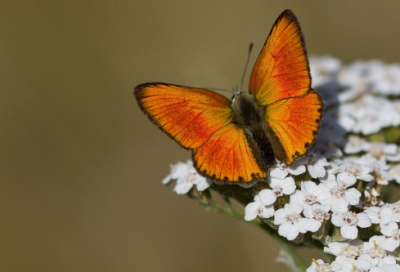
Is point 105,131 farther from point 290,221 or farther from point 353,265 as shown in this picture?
point 353,265

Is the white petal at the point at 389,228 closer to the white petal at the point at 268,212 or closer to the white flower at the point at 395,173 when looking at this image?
the white flower at the point at 395,173

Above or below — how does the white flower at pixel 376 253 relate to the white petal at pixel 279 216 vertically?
below

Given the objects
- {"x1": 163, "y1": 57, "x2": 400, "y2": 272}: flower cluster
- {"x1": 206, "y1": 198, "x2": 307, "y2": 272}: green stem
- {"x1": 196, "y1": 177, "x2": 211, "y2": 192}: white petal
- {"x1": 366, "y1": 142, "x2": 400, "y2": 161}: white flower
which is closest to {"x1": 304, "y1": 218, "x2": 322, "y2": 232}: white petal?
{"x1": 163, "y1": 57, "x2": 400, "y2": 272}: flower cluster

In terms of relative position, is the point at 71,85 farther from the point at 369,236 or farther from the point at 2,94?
the point at 369,236

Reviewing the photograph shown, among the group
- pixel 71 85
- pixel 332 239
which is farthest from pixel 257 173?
pixel 71 85

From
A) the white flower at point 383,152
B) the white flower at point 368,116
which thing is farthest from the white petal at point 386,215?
the white flower at point 368,116

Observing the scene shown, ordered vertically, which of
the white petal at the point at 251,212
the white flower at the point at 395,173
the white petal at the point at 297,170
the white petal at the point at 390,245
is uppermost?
the white petal at the point at 297,170

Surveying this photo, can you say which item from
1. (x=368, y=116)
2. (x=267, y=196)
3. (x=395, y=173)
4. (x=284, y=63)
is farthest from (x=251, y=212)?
(x=368, y=116)
